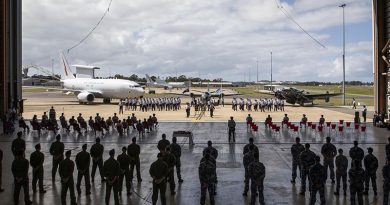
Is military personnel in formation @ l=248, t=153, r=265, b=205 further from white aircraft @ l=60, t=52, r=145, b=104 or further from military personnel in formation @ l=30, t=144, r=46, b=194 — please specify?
white aircraft @ l=60, t=52, r=145, b=104

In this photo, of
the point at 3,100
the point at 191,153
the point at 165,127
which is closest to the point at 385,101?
the point at 165,127

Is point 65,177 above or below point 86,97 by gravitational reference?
below

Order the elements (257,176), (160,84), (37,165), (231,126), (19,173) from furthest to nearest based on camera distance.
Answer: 1. (160,84)
2. (231,126)
3. (37,165)
4. (19,173)
5. (257,176)

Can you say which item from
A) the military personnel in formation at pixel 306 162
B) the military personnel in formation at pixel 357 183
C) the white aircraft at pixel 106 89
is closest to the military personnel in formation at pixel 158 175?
the military personnel in formation at pixel 306 162

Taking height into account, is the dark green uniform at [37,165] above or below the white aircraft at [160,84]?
below

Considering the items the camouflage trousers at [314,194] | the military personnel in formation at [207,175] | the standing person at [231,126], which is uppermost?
the standing person at [231,126]

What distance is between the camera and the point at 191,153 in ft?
63.2

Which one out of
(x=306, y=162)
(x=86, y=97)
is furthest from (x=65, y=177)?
(x=86, y=97)

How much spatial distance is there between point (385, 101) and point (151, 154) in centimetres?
2315

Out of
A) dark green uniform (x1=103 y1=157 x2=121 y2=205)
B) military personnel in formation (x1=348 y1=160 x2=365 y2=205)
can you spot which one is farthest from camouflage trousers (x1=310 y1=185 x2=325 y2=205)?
dark green uniform (x1=103 y1=157 x2=121 y2=205)

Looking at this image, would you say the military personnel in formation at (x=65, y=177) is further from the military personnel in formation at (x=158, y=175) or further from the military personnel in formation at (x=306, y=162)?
the military personnel in formation at (x=306, y=162)

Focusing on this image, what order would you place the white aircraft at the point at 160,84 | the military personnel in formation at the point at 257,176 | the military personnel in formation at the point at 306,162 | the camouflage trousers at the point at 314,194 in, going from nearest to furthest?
1. the camouflage trousers at the point at 314,194
2. the military personnel in formation at the point at 257,176
3. the military personnel in formation at the point at 306,162
4. the white aircraft at the point at 160,84

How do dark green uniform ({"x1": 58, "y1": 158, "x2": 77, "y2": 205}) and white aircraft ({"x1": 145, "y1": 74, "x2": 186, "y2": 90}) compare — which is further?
white aircraft ({"x1": 145, "y1": 74, "x2": 186, "y2": 90})

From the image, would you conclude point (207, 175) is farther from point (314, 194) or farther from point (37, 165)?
point (37, 165)
